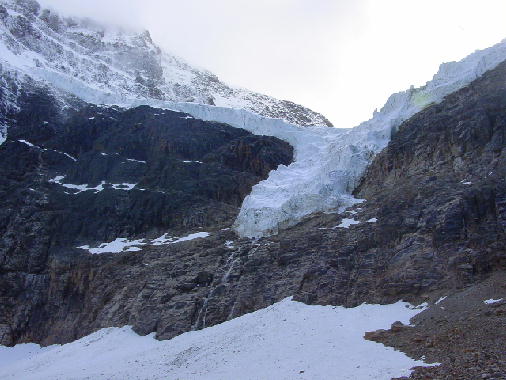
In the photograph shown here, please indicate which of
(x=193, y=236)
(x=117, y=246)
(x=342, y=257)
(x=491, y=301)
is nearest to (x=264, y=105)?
(x=117, y=246)

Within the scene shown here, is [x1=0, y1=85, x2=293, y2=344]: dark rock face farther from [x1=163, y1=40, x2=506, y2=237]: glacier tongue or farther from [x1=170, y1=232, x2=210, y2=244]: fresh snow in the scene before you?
[x1=163, y1=40, x2=506, y2=237]: glacier tongue

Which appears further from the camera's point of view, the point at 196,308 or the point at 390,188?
the point at 390,188

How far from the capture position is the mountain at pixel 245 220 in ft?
105

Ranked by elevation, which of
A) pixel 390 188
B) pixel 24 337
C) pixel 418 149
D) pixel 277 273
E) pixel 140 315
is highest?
pixel 418 149

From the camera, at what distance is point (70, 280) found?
2190 inches

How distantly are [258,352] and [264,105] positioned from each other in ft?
299

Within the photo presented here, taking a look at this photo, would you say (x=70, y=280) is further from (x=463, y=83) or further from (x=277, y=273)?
(x=463, y=83)

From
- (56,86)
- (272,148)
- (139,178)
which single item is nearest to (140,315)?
(139,178)

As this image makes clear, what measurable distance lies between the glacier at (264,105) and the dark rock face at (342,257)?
2364 mm

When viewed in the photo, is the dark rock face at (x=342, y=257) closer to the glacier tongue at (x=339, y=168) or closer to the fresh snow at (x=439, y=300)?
the fresh snow at (x=439, y=300)

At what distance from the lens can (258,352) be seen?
3053 cm

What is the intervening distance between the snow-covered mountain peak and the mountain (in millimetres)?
6237

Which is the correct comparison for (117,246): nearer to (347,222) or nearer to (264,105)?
(347,222)

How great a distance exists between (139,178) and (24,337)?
24.9 m
